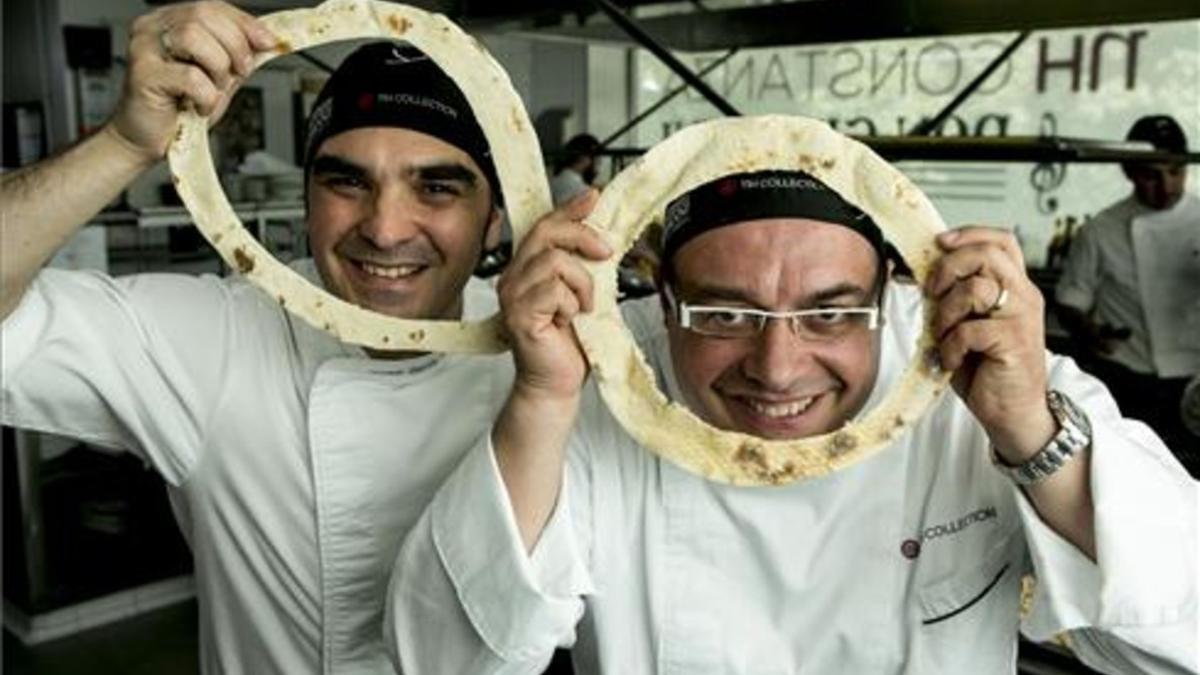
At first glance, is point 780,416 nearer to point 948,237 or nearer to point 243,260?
point 948,237

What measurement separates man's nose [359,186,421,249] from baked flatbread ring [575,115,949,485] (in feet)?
A: 0.88

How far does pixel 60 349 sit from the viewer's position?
3.89 ft

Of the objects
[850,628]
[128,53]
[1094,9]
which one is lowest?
[850,628]

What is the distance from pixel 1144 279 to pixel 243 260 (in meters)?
3.47

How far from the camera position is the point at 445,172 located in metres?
1.27

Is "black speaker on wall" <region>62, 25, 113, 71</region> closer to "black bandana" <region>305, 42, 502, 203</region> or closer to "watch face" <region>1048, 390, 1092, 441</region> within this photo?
"black bandana" <region>305, 42, 502, 203</region>

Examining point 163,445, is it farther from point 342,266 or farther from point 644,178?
point 644,178

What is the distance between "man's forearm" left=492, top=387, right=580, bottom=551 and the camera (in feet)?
3.51

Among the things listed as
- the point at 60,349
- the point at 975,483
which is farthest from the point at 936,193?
the point at 60,349

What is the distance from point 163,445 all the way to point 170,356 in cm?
11

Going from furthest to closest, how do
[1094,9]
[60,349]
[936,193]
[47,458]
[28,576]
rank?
1. [936,193]
2. [47,458]
3. [28,576]
4. [1094,9]
5. [60,349]

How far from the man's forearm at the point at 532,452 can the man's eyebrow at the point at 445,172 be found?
0.32 meters

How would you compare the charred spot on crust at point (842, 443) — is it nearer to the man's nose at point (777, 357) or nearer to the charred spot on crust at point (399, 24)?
the man's nose at point (777, 357)

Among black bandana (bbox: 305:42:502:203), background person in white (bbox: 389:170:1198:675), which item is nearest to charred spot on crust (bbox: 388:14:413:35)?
black bandana (bbox: 305:42:502:203)
